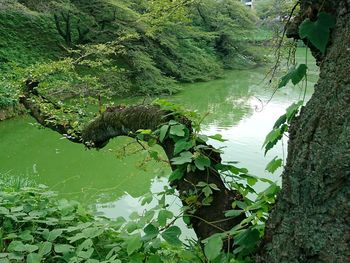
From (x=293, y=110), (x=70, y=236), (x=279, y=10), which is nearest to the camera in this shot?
(x=293, y=110)

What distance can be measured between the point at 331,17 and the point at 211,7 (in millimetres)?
13965

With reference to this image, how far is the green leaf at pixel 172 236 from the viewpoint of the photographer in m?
1.00

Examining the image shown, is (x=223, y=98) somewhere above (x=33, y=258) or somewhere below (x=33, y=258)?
below

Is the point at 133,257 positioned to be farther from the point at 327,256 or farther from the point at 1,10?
the point at 1,10

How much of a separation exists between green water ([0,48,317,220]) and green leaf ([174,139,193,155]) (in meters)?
1.49

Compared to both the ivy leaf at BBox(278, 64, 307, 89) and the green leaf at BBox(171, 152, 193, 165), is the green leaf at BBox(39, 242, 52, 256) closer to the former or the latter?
the green leaf at BBox(171, 152, 193, 165)

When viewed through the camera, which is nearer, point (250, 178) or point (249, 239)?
point (249, 239)

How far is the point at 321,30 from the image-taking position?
0.76 metres

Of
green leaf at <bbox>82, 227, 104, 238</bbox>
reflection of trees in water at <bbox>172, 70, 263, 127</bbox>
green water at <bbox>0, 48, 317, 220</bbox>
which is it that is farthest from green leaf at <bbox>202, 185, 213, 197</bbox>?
reflection of trees in water at <bbox>172, 70, 263, 127</bbox>

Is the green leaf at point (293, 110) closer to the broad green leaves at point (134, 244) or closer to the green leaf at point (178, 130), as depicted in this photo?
the green leaf at point (178, 130)

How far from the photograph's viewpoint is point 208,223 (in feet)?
3.63

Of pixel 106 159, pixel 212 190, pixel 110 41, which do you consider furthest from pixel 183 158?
pixel 110 41

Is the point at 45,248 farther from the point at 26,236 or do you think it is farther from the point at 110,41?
the point at 110,41

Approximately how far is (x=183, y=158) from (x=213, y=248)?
1.08ft
